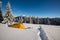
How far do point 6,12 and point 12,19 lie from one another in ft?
2.55

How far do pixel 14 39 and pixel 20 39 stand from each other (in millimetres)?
144

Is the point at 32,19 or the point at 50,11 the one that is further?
the point at 32,19

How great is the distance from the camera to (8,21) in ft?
27.3

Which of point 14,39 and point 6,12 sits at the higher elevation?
point 6,12

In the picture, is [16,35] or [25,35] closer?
[16,35]

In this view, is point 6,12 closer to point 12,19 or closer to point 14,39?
point 12,19

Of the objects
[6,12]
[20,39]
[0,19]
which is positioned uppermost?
[6,12]

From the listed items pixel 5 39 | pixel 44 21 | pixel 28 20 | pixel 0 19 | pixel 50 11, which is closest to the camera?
pixel 5 39

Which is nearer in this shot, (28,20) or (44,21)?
(44,21)

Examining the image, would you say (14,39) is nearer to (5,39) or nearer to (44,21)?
(5,39)

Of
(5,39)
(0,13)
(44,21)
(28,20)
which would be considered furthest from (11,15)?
(5,39)

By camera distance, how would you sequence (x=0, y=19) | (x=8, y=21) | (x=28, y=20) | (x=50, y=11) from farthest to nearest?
(x=28, y=20) < (x=8, y=21) < (x=0, y=19) < (x=50, y=11)

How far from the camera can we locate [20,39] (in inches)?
97.3

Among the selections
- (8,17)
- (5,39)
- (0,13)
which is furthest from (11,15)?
(5,39)
